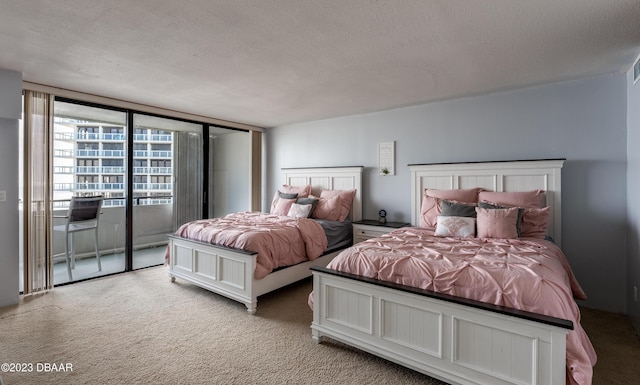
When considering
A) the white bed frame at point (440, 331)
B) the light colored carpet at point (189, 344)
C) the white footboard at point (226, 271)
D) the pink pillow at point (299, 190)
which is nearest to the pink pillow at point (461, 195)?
the light colored carpet at point (189, 344)

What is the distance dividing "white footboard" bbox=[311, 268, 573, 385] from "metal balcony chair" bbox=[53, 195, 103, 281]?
336 centimetres

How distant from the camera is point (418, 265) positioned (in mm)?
2109

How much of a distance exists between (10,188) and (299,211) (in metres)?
3.13

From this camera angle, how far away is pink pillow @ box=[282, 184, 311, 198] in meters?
5.03

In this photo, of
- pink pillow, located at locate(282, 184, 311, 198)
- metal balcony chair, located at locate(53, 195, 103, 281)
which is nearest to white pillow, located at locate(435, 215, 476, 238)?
pink pillow, located at locate(282, 184, 311, 198)

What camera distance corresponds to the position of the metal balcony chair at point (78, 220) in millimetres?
3838

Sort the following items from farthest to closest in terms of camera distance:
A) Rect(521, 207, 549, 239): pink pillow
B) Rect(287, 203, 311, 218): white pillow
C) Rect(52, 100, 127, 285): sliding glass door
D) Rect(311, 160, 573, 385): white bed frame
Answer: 1. Rect(287, 203, 311, 218): white pillow
2. Rect(52, 100, 127, 285): sliding glass door
3. Rect(521, 207, 549, 239): pink pillow
4. Rect(311, 160, 573, 385): white bed frame

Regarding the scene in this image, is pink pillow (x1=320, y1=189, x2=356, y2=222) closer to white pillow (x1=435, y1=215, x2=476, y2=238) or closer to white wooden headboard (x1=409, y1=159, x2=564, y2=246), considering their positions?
white wooden headboard (x1=409, y1=159, x2=564, y2=246)

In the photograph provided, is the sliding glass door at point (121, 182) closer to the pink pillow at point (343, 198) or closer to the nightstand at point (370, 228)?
the pink pillow at point (343, 198)

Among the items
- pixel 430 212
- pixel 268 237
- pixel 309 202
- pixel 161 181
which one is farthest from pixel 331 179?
pixel 161 181

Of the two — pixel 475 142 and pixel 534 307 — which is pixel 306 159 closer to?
pixel 475 142

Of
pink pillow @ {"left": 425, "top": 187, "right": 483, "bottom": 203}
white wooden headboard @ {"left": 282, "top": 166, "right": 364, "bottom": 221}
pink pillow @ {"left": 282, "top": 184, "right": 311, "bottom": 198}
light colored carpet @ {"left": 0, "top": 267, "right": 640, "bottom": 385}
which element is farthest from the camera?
pink pillow @ {"left": 282, "top": 184, "right": 311, "bottom": 198}

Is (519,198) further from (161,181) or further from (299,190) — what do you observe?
(161,181)

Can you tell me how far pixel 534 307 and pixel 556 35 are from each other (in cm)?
193
